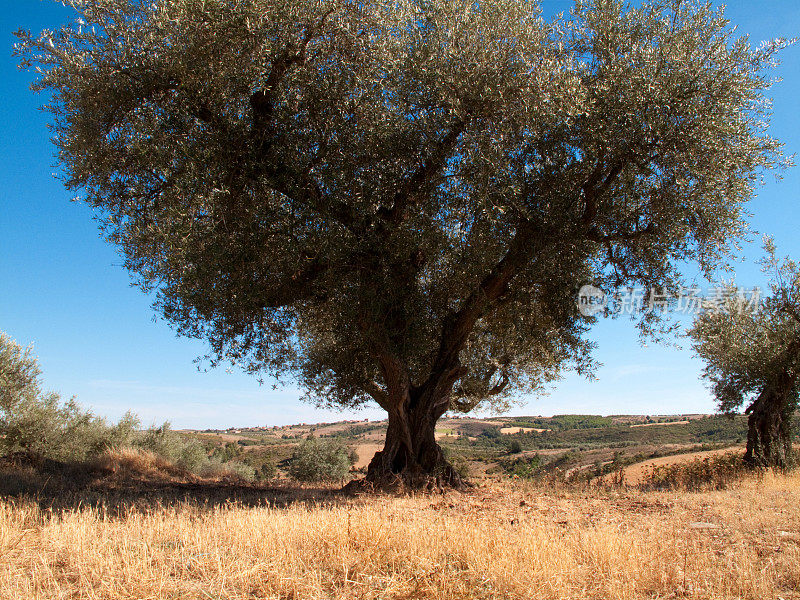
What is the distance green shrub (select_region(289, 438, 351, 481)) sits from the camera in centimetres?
3700

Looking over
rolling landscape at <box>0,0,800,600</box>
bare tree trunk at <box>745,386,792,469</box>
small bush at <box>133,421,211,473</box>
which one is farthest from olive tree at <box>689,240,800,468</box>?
small bush at <box>133,421,211,473</box>

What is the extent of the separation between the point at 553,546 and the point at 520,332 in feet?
23.7

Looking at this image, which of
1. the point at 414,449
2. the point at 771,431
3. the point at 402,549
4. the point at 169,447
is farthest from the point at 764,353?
the point at 169,447

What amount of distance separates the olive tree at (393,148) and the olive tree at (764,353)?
28.2 feet

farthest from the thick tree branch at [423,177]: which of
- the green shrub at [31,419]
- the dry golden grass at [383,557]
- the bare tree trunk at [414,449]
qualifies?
the green shrub at [31,419]

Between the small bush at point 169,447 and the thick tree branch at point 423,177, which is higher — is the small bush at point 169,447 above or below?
below

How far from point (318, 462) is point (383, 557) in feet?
109

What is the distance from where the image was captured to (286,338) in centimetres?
1339

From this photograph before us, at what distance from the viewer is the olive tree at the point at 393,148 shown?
34.1 ft

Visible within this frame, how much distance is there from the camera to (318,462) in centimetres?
3731

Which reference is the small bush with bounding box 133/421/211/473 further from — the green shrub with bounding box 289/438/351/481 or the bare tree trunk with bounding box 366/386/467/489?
the bare tree trunk with bounding box 366/386/467/489

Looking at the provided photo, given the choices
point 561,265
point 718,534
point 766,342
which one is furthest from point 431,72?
point 766,342

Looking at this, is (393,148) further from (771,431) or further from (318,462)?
(318,462)

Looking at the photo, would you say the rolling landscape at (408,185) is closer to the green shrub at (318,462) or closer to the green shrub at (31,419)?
the green shrub at (31,419)
